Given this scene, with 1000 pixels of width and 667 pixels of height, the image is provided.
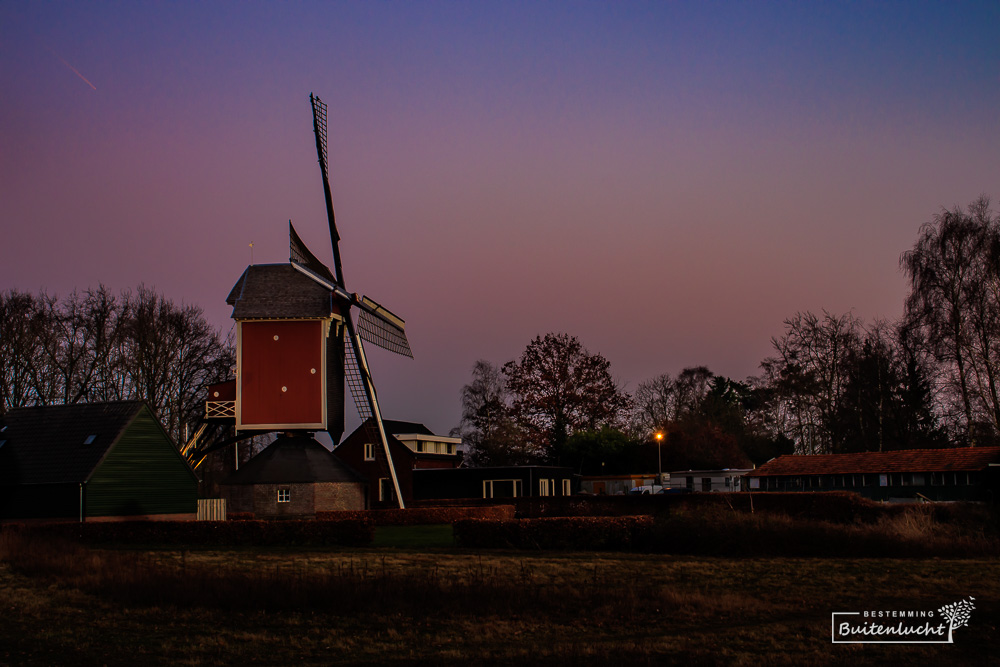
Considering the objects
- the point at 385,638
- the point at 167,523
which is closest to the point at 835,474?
the point at 167,523

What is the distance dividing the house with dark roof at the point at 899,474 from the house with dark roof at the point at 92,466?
111 feet

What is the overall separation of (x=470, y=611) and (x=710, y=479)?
51.5m

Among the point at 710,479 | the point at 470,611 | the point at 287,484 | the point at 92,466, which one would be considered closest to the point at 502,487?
the point at 710,479

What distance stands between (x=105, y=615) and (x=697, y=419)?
239 ft

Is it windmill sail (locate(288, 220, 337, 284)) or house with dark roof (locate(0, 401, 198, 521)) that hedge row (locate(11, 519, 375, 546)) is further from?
windmill sail (locate(288, 220, 337, 284))

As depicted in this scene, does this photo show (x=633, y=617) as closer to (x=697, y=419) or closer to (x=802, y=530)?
(x=802, y=530)

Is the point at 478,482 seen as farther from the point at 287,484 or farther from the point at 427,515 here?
the point at 287,484

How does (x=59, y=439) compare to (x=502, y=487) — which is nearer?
(x=59, y=439)

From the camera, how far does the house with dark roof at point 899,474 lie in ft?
141

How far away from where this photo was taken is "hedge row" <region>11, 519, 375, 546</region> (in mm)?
30219

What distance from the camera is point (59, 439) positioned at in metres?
36.0

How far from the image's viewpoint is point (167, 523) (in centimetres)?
3097

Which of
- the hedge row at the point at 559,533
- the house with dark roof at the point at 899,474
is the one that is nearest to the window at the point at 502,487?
the house with dark roof at the point at 899,474

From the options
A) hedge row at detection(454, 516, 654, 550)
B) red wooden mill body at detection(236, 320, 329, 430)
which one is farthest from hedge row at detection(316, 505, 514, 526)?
hedge row at detection(454, 516, 654, 550)
